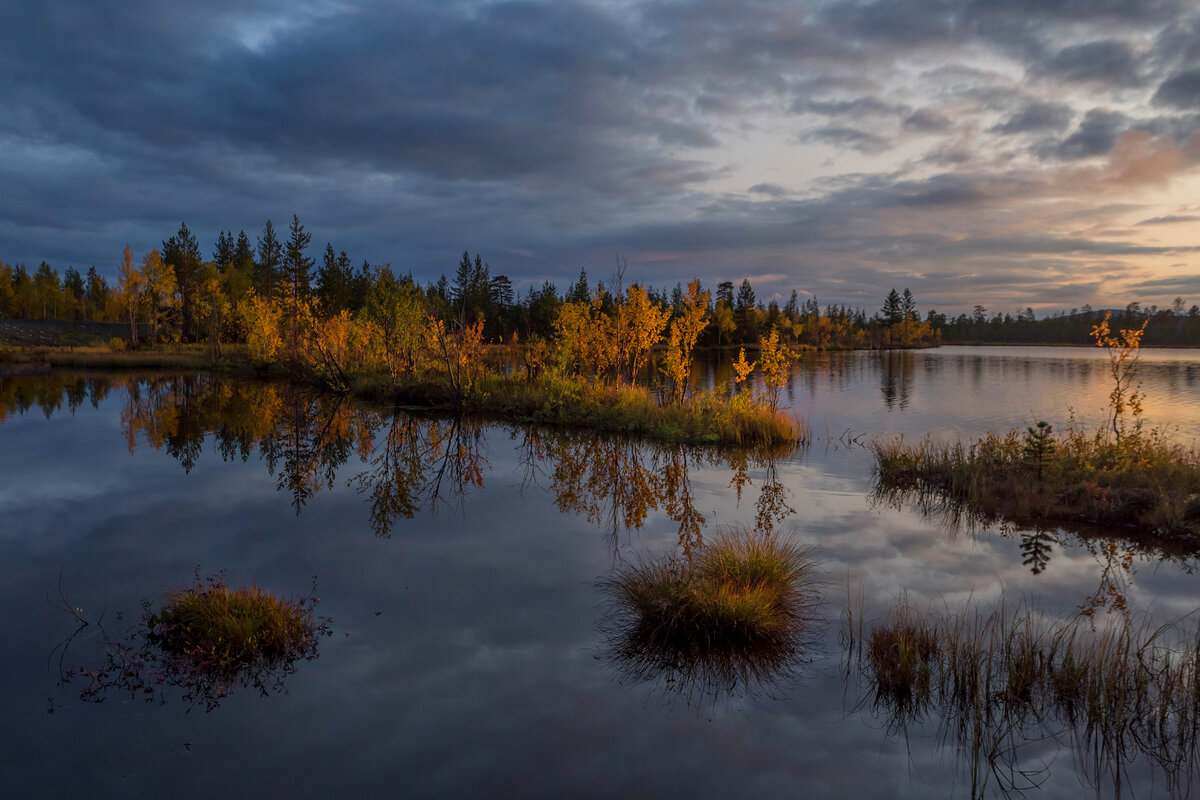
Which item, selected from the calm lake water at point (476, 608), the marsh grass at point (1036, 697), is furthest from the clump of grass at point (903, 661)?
the calm lake water at point (476, 608)

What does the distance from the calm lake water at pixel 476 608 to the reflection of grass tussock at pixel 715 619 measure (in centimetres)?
17

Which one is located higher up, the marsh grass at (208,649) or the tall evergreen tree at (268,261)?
the tall evergreen tree at (268,261)

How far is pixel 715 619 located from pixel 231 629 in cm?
407

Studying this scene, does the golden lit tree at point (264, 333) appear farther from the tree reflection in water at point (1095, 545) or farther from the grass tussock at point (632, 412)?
the tree reflection in water at point (1095, 545)

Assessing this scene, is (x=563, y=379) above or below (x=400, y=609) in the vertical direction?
above

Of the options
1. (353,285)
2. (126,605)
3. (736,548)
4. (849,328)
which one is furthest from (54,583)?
(849,328)

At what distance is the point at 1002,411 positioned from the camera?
2109 centimetres

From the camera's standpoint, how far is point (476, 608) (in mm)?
6246

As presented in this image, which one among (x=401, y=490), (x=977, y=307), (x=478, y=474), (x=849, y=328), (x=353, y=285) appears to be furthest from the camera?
(x=977, y=307)

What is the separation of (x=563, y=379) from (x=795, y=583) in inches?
570

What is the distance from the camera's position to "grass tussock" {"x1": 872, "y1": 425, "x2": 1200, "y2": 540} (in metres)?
9.06

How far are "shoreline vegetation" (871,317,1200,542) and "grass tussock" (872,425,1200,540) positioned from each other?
12 mm

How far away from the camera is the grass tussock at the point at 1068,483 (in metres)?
9.06

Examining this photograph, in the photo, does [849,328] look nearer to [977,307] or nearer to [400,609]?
[977,307]
